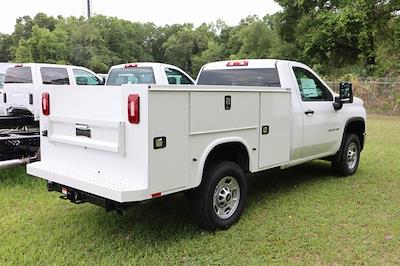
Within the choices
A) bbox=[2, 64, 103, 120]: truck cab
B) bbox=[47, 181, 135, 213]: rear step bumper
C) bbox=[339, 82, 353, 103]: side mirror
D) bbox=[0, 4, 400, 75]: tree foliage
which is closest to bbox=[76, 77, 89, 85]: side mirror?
bbox=[2, 64, 103, 120]: truck cab

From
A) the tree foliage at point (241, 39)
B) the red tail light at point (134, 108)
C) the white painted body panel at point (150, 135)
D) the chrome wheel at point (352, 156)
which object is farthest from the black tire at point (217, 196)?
the tree foliage at point (241, 39)

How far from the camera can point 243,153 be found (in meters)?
4.97

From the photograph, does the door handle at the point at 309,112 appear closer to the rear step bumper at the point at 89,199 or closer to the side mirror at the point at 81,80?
the rear step bumper at the point at 89,199

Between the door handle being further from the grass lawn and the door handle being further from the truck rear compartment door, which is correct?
the grass lawn

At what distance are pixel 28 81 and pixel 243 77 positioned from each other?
5.73m

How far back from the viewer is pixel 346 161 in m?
7.13

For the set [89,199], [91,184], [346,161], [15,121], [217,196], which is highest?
[15,121]

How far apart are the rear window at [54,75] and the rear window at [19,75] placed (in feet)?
1.00

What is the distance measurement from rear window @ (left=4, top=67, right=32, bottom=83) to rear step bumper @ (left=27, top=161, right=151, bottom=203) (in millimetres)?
5709

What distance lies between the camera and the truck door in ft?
19.8

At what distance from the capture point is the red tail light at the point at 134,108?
3.71 metres

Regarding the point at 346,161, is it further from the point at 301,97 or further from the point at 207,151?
the point at 207,151

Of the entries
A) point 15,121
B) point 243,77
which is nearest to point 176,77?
point 15,121

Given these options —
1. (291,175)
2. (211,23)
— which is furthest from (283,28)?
(211,23)
